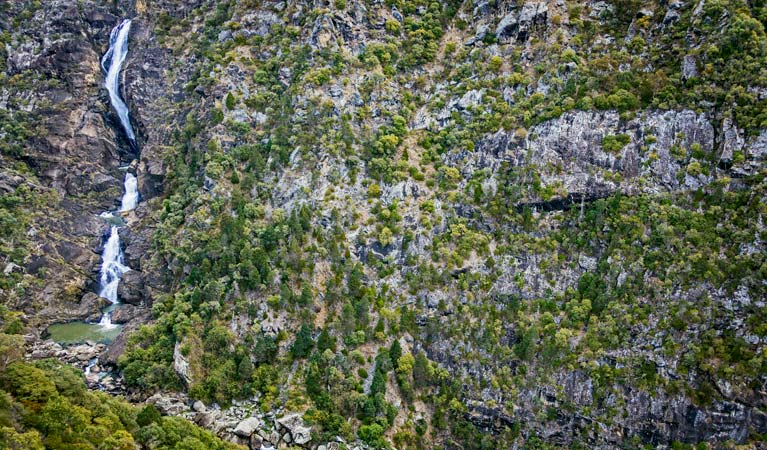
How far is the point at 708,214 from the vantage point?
90.6m

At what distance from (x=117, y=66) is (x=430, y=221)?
88.6 metres

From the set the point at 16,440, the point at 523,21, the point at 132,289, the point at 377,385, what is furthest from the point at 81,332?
the point at 523,21

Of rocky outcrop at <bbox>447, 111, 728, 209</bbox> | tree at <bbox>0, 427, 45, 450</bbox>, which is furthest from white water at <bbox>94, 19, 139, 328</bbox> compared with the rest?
rocky outcrop at <bbox>447, 111, 728, 209</bbox>

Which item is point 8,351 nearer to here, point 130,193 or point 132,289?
point 132,289

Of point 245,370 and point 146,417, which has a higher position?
point 146,417

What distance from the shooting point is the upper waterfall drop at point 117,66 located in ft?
448

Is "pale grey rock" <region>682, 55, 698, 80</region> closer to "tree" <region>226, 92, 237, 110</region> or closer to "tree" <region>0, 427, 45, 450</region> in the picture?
"tree" <region>226, 92, 237, 110</region>

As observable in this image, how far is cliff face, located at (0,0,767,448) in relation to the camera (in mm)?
87125

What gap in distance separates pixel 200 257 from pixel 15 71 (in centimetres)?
6751

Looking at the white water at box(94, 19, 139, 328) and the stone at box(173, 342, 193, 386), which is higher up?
the white water at box(94, 19, 139, 328)

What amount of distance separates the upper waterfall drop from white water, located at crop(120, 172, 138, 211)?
459 inches

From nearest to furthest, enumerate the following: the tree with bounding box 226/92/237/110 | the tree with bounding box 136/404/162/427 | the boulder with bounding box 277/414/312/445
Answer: the tree with bounding box 136/404/162/427 < the boulder with bounding box 277/414/312/445 < the tree with bounding box 226/92/237/110

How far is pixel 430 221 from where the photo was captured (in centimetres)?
10438

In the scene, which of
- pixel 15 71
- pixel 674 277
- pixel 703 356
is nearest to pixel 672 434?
pixel 703 356
